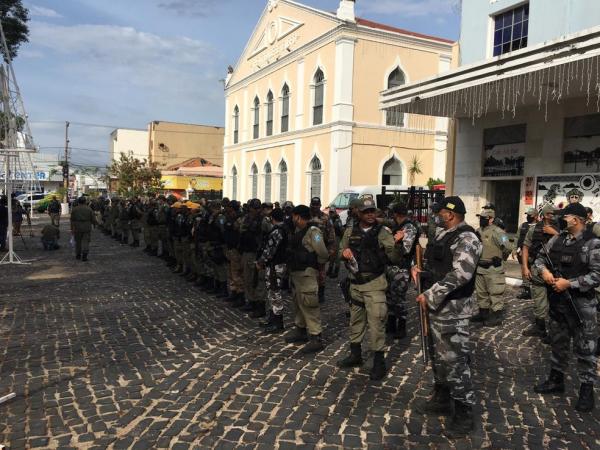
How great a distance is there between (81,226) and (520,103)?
12422mm

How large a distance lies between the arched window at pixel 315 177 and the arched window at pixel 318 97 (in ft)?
6.49

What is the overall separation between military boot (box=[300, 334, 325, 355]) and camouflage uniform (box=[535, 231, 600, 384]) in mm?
2389

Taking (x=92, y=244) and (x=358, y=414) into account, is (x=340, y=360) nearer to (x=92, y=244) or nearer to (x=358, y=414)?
(x=358, y=414)

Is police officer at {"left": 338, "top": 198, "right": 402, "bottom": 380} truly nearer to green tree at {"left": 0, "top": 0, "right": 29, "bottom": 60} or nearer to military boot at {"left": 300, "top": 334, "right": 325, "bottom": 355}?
military boot at {"left": 300, "top": 334, "right": 325, "bottom": 355}

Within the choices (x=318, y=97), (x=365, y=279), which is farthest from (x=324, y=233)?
(x=318, y=97)

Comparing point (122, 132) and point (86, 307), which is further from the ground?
point (122, 132)

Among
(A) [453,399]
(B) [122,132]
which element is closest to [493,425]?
(A) [453,399]

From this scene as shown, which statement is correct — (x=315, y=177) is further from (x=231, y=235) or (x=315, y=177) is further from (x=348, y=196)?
(x=231, y=235)

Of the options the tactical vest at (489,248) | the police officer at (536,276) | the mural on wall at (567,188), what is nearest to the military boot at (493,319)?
the police officer at (536,276)

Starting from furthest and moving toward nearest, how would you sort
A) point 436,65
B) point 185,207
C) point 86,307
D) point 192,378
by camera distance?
point 436,65 < point 185,207 < point 86,307 < point 192,378

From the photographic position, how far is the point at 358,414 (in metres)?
3.93

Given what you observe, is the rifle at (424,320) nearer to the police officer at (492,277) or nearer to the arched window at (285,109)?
the police officer at (492,277)

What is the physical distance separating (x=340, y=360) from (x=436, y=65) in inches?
897

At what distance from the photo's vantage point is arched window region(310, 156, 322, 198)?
24859mm
